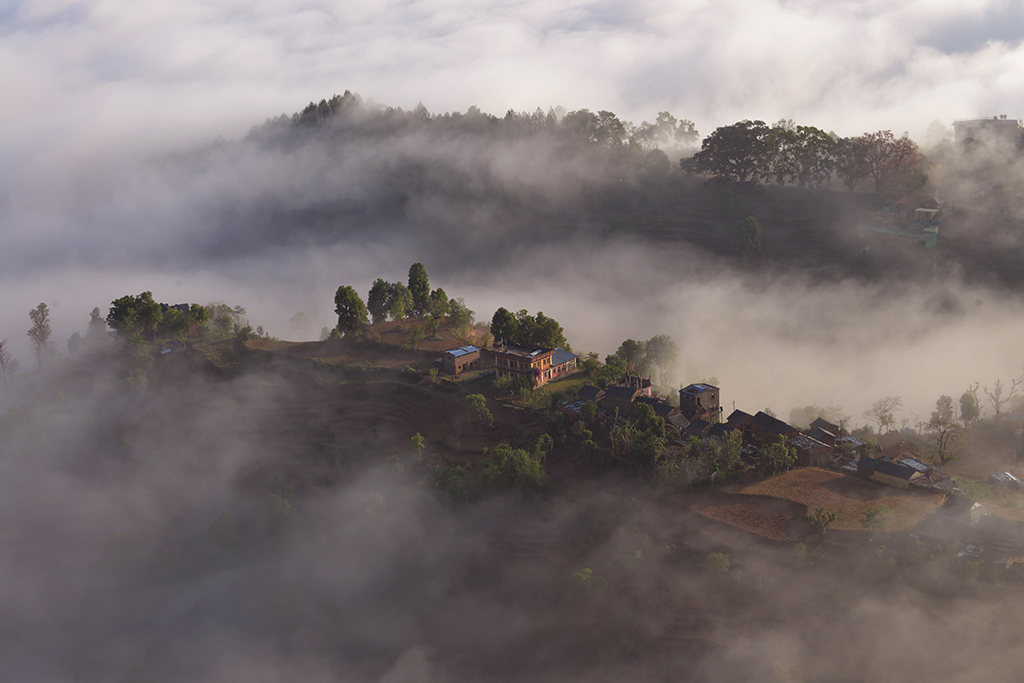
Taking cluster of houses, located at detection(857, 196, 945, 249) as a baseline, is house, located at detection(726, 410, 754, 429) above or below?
below

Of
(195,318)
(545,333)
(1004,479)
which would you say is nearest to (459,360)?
(545,333)

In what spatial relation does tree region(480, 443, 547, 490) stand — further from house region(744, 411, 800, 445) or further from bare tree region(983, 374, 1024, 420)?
bare tree region(983, 374, 1024, 420)

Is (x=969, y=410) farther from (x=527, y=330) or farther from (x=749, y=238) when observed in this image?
(x=527, y=330)

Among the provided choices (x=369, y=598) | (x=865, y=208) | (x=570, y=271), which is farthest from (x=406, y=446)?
(x=865, y=208)

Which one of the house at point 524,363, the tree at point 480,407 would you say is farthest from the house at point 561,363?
the tree at point 480,407

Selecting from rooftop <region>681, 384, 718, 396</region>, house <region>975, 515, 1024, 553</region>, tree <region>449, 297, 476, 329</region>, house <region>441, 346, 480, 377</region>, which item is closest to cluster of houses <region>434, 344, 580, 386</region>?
house <region>441, 346, 480, 377</region>
